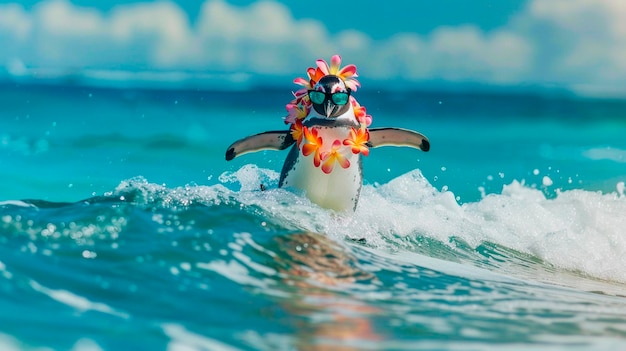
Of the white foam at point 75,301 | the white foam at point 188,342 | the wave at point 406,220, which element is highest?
the wave at point 406,220

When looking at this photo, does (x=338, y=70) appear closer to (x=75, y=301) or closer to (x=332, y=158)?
(x=332, y=158)

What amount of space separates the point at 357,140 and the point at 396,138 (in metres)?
0.63

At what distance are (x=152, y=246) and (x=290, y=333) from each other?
6.26 ft

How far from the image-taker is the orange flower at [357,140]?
7.50m

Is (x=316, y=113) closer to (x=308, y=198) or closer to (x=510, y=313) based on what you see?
(x=308, y=198)

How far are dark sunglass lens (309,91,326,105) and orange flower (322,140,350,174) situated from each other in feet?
1.34

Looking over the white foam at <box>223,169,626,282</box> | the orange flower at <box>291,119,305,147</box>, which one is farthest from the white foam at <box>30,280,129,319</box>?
the orange flower at <box>291,119,305,147</box>

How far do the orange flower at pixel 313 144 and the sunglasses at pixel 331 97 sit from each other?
286 millimetres

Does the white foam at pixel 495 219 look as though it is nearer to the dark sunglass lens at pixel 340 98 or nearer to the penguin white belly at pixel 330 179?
the penguin white belly at pixel 330 179

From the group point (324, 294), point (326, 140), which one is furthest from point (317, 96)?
point (324, 294)

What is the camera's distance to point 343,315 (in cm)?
492

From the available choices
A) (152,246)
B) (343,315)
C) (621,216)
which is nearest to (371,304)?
(343,315)

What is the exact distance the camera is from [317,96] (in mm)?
7453

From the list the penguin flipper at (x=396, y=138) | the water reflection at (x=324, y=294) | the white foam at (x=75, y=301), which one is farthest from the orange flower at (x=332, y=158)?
the white foam at (x=75, y=301)
